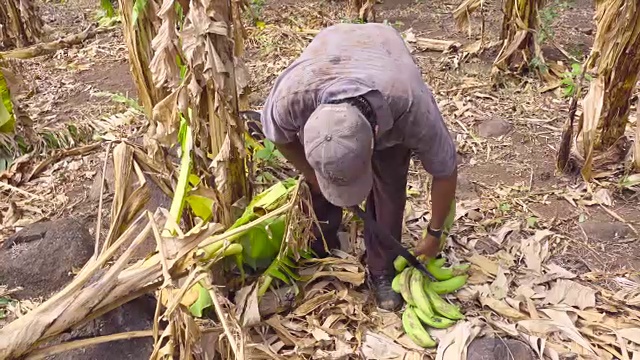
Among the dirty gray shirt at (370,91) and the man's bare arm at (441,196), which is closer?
the dirty gray shirt at (370,91)

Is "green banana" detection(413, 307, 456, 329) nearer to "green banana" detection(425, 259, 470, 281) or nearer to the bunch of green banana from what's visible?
the bunch of green banana

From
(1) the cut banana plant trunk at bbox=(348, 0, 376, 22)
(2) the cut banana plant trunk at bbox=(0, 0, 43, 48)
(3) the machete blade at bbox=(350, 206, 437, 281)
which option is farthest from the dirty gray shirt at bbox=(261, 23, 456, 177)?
(2) the cut banana plant trunk at bbox=(0, 0, 43, 48)

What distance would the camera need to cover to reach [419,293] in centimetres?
241

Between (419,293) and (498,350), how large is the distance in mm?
401

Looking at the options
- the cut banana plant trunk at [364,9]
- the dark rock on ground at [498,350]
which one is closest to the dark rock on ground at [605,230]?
the dark rock on ground at [498,350]

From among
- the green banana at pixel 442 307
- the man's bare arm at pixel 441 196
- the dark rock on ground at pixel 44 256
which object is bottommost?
the green banana at pixel 442 307

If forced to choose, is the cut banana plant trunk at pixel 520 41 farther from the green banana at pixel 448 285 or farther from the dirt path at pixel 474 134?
the green banana at pixel 448 285

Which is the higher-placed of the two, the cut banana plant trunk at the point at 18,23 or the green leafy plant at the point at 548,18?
the cut banana plant trunk at the point at 18,23

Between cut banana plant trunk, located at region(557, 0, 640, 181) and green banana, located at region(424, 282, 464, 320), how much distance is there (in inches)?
60.4

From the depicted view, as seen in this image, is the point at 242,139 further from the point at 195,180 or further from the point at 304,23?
the point at 304,23

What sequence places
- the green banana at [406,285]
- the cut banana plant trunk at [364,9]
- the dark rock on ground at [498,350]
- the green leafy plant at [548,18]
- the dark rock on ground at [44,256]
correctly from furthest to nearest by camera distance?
the cut banana plant trunk at [364,9], the green leafy plant at [548,18], the dark rock on ground at [44,256], the green banana at [406,285], the dark rock on ground at [498,350]

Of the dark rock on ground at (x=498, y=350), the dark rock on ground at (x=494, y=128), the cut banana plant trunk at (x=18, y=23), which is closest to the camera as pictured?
the dark rock on ground at (x=498, y=350)

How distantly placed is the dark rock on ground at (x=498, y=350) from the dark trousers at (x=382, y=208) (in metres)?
0.53

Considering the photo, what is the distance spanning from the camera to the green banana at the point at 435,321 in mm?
2346
